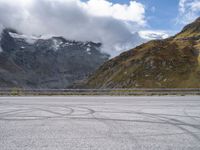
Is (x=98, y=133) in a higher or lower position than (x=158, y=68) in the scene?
lower

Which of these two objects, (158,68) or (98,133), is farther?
(158,68)

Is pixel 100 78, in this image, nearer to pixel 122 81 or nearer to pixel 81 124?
pixel 122 81

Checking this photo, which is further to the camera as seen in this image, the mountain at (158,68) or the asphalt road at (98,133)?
the mountain at (158,68)

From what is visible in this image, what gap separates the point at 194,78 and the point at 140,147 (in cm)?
9370

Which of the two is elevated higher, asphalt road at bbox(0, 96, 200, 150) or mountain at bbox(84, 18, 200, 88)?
mountain at bbox(84, 18, 200, 88)

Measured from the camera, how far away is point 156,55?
393 feet

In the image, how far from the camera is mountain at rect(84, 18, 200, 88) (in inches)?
3999

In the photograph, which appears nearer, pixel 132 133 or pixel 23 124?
pixel 132 133

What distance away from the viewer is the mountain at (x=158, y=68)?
102 meters

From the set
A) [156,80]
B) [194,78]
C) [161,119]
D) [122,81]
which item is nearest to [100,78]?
[122,81]

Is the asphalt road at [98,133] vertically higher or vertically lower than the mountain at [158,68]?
lower

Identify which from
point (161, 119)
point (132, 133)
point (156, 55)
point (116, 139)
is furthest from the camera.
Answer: point (156, 55)

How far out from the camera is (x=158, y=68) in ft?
362

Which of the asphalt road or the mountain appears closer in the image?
the asphalt road
